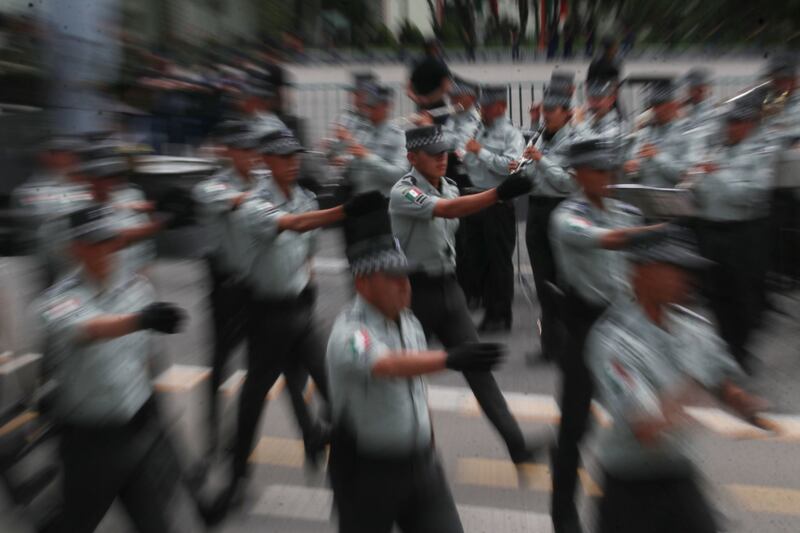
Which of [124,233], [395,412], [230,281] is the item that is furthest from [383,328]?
[230,281]

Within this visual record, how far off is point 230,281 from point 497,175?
291 centimetres

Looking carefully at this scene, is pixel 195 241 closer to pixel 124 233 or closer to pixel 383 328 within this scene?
pixel 124 233

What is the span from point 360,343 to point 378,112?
12.4 ft

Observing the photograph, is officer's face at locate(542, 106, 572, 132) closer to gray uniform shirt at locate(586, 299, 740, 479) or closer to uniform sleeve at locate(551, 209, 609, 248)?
uniform sleeve at locate(551, 209, 609, 248)

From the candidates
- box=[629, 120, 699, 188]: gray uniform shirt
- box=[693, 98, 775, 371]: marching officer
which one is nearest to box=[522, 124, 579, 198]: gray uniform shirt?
box=[693, 98, 775, 371]: marching officer

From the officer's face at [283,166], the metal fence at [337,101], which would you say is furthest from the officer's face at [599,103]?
the metal fence at [337,101]

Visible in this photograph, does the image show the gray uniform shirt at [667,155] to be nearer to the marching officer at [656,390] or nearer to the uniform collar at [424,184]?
the uniform collar at [424,184]

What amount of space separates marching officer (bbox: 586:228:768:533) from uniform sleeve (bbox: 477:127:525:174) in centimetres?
386

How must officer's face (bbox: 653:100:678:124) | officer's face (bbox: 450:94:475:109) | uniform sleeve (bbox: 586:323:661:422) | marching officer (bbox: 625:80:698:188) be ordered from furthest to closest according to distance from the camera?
1. officer's face (bbox: 653:100:678:124)
2. officer's face (bbox: 450:94:475:109)
3. marching officer (bbox: 625:80:698:188)
4. uniform sleeve (bbox: 586:323:661:422)

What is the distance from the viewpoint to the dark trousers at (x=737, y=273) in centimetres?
516

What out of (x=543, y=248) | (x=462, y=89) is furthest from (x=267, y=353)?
(x=462, y=89)

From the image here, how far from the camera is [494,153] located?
6.43 metres

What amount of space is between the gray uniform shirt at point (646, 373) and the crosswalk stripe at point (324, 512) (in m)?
1.37

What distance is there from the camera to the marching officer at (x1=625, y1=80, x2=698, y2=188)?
6.90 meters
